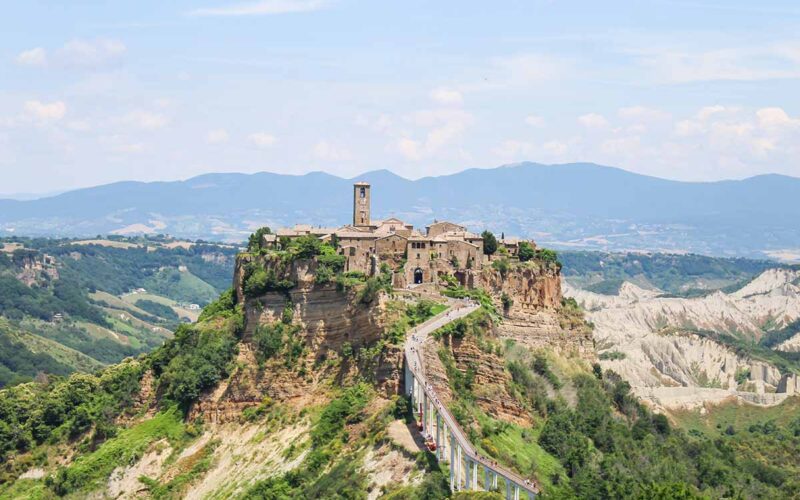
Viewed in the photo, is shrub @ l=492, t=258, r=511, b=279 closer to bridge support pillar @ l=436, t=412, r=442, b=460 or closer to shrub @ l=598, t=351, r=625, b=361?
bridge support pillar @ l=436, t=412, r=442, b=460

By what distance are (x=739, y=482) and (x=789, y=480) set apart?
8783 millimetres

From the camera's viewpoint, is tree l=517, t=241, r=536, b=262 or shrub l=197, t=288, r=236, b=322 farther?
tree l=517, t=241, r=536, b=262

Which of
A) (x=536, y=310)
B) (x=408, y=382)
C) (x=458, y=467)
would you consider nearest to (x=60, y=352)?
(x=536, y=310)

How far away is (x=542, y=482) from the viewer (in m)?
58.0

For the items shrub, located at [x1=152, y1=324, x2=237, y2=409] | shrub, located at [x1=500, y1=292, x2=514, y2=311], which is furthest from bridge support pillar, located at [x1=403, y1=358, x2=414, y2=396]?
shrub, located at [x1=500, y1=292, x2=514, y2=311]

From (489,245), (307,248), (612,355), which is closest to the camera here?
(307,248)

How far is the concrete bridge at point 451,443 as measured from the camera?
167 feet

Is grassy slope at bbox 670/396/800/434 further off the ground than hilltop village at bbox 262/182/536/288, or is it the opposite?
hilltop village at bbox 262/182/536/288

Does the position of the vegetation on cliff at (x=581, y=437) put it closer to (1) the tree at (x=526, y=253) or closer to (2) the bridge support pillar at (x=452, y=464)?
(2) the bridge support pillar at (x=452, y=464)

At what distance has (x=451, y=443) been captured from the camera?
52.8m

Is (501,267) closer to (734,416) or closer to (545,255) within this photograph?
(545,255)

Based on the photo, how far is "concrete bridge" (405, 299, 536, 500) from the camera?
167 ft

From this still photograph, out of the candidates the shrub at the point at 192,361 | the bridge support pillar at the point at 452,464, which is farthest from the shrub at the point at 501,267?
the bridge support pillar at the point at 452,464

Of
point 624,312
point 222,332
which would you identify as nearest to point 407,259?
point 222,332
